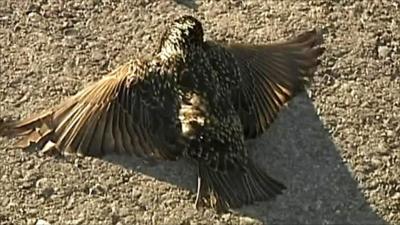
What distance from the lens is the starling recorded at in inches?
158

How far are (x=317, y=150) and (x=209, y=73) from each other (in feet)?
1.66

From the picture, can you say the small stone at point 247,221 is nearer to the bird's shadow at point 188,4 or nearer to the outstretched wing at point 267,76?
the outstretched wing at point 267,76

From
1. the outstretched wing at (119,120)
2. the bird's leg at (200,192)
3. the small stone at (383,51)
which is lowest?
the bird's leg at (200,192)

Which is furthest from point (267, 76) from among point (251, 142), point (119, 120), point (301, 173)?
point (119, 120)

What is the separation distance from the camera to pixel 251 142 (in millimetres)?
4340

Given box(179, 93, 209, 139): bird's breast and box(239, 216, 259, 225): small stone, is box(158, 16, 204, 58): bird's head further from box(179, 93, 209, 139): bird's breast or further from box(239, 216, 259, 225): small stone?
box(239, 216, 259, 225): small stone

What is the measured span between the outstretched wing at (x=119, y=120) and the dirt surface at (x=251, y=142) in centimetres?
Result: 18

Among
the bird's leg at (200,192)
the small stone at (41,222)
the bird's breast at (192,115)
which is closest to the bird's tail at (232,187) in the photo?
the bird's leg at (200,192)

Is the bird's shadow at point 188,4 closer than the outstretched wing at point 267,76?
No

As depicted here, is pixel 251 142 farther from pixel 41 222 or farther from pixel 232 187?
pixel 41 222

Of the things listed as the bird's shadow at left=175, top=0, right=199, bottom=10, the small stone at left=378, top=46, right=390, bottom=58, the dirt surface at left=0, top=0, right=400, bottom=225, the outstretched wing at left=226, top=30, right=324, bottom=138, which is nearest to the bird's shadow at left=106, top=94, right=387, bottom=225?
the dirt surface at left=0, top=0, right=400, bottom=225

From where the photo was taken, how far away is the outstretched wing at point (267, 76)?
4.24m

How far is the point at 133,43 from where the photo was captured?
15.3 feet

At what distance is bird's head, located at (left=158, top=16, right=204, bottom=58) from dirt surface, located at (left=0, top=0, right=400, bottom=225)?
390 millimetres
